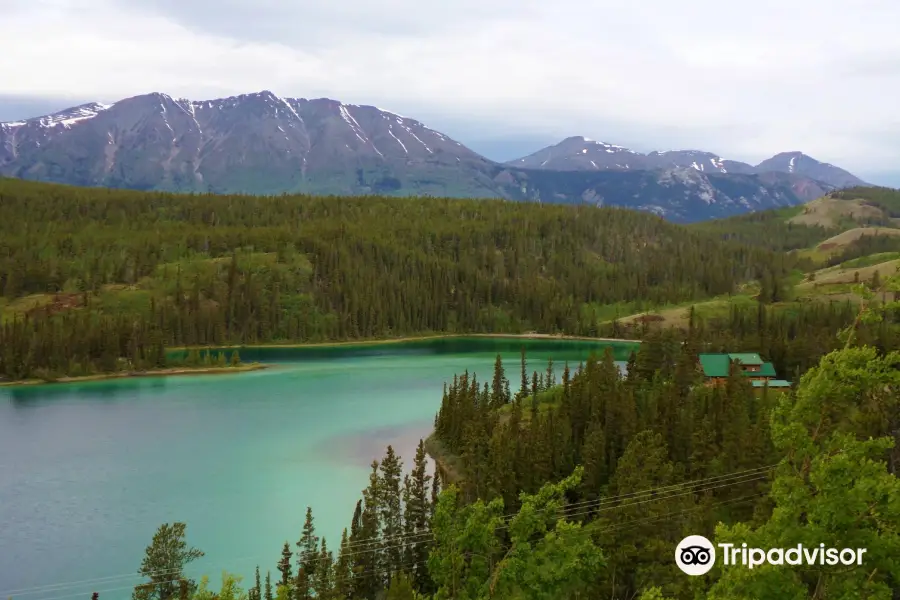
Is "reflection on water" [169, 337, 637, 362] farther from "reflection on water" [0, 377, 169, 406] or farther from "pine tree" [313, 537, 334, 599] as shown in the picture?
"pine tree" [313, 537, 334, 599]

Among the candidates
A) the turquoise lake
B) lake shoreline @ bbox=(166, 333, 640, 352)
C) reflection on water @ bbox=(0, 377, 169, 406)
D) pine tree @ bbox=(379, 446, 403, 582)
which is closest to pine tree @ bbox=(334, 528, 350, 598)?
pine tree @ bbox=(379, 446, 403, 582)

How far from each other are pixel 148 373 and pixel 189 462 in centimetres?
5671

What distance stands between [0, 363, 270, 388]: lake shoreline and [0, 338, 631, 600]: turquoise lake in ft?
11.3

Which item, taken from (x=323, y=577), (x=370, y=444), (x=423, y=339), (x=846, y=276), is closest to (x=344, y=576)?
(x=323, y=577)

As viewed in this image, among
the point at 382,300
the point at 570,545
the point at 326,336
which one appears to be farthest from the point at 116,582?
the point at 382,300

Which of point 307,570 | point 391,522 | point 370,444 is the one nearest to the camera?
point 307,570

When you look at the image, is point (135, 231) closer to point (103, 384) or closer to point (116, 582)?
point (103, 384)

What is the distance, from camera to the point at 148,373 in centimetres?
10569

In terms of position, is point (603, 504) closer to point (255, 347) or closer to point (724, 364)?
point (724, 364)

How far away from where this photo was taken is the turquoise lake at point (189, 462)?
35781 mm

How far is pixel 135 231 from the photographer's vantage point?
603ft

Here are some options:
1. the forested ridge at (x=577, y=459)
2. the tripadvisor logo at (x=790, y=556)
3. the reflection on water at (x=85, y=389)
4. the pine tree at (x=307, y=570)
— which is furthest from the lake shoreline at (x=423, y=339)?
the tripadvisor logo at (x=790, y=556)

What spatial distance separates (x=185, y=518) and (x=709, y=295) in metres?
174

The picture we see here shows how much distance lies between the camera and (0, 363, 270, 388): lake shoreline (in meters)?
96.6
